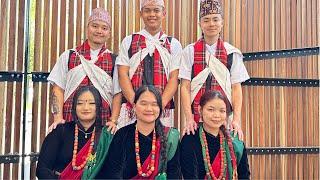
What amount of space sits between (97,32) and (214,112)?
1.07 m

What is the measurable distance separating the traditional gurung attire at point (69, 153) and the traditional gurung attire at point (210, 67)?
72 centimetres

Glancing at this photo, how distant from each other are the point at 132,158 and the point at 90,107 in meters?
0.45

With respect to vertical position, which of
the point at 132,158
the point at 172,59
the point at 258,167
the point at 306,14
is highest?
the point at 306,14

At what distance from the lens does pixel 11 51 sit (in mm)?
3795

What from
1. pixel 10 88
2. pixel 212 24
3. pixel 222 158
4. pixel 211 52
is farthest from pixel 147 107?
pixel 10 88

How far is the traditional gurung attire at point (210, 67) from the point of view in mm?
2975

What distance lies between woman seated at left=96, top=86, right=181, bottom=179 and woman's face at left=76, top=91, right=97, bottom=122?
0.74ft

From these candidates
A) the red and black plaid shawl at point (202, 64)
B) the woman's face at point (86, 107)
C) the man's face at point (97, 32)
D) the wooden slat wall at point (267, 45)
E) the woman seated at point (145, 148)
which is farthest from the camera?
the wooden slat wall at point (267, 45)

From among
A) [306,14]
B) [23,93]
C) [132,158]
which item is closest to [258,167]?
[306,14]

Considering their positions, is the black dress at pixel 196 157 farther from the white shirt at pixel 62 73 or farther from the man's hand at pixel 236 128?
the white shirt at pixel 62 73

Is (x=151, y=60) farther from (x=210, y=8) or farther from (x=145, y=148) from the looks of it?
(x=145, y=148)

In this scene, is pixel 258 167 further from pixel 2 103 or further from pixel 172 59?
pixel 2 103

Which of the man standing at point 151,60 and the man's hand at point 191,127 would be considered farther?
the man standing at point 151,60

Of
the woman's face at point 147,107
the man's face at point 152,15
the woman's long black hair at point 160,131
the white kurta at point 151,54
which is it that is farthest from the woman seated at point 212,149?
the man's face at point 152,15
